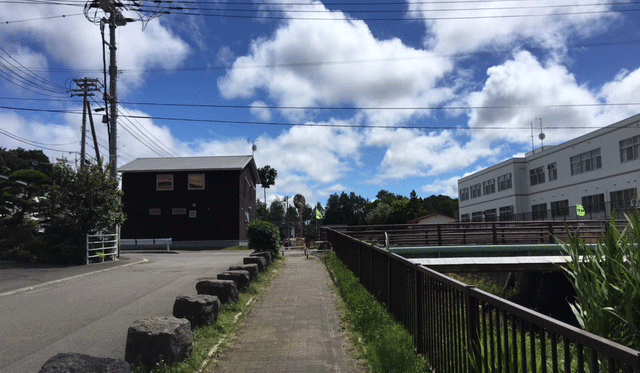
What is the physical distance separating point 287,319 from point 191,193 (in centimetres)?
3286

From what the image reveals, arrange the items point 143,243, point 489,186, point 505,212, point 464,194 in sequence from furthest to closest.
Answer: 1. point 464,194
2. point 489,186
3. point 505,212
4. point 143,243

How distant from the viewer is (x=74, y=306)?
9766mm

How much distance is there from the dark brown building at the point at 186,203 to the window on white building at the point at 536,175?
90.9 ft

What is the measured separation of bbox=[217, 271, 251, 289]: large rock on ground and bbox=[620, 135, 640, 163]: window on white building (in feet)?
102

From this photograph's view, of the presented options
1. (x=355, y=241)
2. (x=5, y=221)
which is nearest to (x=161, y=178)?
(x=5, y=221)

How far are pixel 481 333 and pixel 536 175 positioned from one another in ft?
161

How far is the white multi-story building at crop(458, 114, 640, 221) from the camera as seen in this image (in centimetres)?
3422

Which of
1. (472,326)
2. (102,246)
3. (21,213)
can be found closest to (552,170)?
(102,246)

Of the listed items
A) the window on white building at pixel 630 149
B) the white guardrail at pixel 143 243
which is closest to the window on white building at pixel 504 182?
the window on white building at pixel 630 149

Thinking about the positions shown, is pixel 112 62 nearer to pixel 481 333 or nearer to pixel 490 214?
pixel 481 333

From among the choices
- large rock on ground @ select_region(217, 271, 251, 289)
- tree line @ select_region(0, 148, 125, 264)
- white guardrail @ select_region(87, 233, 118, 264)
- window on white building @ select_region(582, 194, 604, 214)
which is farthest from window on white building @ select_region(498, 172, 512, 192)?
large rock on ground @ select_region(217, 271, 251, 289)

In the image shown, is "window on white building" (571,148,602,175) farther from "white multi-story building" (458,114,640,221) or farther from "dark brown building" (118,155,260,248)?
"dark brown building" (118,155,260,248)

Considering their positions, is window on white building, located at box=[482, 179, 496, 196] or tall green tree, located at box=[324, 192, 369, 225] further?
tall green tree, located at box=[324, 192, 369, 225]

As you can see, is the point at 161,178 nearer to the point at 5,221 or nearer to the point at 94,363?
the point at 5,221
